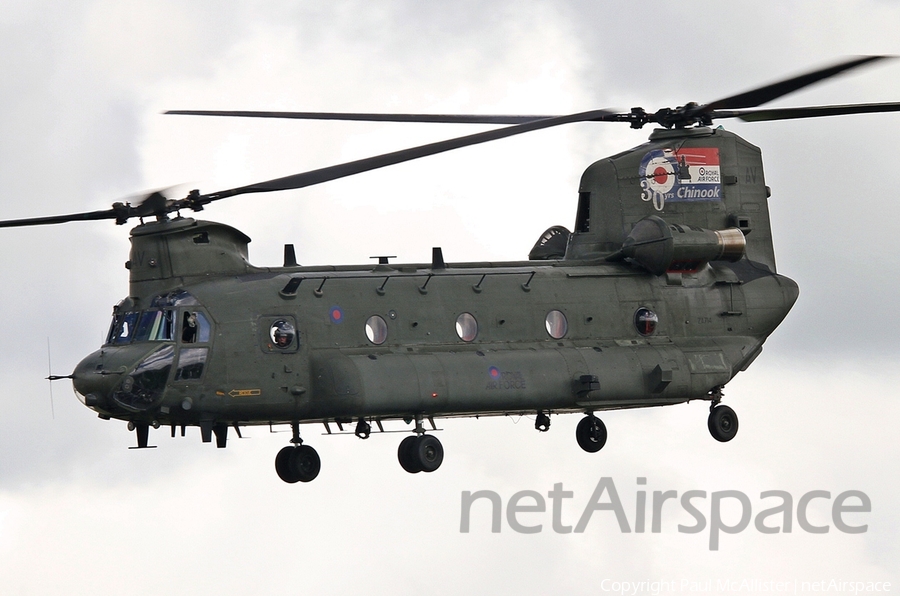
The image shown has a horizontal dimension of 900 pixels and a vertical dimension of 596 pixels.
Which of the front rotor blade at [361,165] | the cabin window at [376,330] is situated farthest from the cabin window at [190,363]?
the cabin window at [376,330]

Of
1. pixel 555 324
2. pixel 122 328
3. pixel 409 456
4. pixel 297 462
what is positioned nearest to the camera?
pixel 122 328

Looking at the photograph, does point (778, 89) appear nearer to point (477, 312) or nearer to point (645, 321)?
point (645, 321)

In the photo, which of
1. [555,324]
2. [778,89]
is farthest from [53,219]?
[778,89]

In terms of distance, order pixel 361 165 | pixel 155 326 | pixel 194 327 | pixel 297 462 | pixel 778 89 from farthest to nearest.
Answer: pixel 778 89
pixel 297 462
pixel 155 326
pixel 194 327
pixel 361 165

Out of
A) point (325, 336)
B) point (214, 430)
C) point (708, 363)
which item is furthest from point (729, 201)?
point (214, 430)

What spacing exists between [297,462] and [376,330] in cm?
297

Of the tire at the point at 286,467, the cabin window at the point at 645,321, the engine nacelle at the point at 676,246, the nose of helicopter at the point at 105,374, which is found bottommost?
the tire at the point at 286,467

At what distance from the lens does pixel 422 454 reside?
101ft

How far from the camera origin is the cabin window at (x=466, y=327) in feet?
104

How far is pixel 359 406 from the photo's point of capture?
97.6ft

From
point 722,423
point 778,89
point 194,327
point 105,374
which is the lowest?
point 722,423

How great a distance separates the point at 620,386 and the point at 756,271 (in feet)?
16.0

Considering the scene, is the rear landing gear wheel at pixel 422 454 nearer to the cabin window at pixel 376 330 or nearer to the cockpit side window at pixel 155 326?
the cabin window at pixel 376 330

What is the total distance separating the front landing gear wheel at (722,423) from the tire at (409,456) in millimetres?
7029
